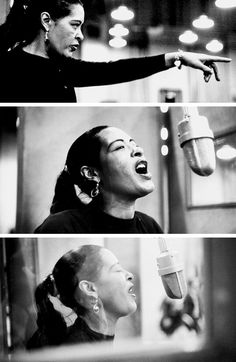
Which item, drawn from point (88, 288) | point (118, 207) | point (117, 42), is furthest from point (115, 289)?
point (117, 42)

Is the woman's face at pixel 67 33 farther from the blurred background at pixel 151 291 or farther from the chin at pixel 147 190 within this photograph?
the blurred background at pixel 151 291

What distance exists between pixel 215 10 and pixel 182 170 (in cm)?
74

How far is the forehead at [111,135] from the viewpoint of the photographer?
6.94ft

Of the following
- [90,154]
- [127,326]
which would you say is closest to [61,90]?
[90,154]

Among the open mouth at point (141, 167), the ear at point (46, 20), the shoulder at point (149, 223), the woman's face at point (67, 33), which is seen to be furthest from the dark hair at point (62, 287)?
the ear at point (46, 20)

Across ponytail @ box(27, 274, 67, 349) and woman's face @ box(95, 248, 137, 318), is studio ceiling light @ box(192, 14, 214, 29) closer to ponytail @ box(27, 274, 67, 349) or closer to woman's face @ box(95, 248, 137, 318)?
woman's face @ box(95, 248, 137, 318)

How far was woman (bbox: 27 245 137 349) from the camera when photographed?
2.08 m

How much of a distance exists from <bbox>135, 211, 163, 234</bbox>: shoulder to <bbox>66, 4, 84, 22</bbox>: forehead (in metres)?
0.89

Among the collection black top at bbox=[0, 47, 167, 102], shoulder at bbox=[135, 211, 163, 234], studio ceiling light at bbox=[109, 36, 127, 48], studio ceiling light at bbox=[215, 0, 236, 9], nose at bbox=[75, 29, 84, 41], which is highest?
studio ceiling light at bbox=[215, 0, 236, 9]

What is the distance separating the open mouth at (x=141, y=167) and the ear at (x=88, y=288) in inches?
20.6

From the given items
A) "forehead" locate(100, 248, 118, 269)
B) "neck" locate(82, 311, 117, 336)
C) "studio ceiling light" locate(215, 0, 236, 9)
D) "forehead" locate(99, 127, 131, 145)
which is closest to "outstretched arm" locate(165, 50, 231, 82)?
"studio ceiling light" locate(215, 0, 236, 9)

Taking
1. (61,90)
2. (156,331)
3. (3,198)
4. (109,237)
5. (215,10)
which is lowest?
(156,331)

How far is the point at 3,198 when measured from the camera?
211 centimetres

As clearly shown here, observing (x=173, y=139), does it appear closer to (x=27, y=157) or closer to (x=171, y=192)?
(x=171, y=192)
